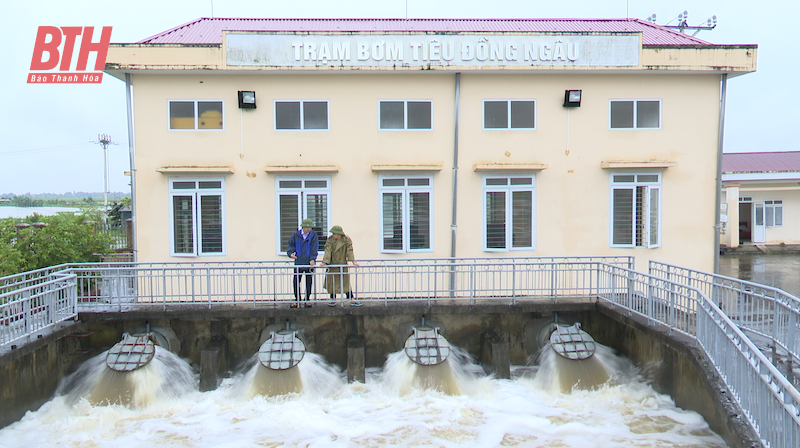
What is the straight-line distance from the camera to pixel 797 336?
23.9ft

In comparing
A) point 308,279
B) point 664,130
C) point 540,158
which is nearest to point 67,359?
point 308,279

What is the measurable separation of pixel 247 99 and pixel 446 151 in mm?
4328

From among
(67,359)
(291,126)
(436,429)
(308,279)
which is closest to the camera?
(436,429)

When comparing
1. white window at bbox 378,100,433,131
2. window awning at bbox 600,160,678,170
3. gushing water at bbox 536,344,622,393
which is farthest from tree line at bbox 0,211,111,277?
window awning at bbox 600,160,678,170

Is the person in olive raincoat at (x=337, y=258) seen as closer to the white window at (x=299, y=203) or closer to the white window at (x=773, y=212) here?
the white window at (x=299, y=203)

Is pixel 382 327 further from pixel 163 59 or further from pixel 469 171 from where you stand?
pixel 163 59

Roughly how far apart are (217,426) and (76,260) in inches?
270

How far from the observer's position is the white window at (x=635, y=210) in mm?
12875

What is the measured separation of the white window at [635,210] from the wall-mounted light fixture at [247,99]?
7897mm

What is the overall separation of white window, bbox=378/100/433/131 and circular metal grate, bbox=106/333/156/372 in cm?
631

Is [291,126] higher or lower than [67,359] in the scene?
→ higher

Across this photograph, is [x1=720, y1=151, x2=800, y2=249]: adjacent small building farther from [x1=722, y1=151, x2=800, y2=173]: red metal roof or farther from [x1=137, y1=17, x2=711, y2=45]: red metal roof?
[x1=137, y1=17, x2=711, y2=45]: red metal roof

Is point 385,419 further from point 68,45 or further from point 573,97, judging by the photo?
point 68,45

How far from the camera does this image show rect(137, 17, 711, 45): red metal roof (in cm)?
1392
